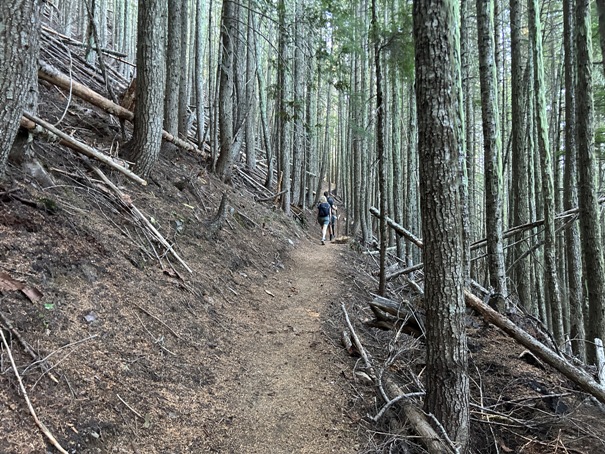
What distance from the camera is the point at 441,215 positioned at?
109 inches

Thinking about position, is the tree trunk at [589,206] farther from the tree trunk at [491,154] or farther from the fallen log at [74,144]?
the fallen log at [74,144]

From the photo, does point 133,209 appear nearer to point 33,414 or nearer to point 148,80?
point 148,80

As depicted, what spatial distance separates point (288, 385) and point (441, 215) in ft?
7.07

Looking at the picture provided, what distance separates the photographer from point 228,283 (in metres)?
5.67

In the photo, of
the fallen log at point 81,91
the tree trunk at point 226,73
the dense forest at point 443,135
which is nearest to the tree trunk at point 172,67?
the dense forest at point 443,135

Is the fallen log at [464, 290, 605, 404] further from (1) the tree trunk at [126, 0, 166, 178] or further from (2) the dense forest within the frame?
(1) the tree trunk at [126, 0, 166, 178]

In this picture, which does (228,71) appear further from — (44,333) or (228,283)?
(44,333)

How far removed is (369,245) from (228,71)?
8.34 m

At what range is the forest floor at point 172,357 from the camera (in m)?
2.49

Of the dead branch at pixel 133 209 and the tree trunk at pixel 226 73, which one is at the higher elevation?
the tree trunk at pixel 226 73

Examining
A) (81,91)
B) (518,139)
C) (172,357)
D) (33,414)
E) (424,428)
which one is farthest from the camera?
(518,139)

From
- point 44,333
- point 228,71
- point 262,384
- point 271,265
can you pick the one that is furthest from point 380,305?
point 228,71

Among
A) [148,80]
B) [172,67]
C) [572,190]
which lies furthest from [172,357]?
[572,190]

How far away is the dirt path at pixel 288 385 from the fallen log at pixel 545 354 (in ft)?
5.88
